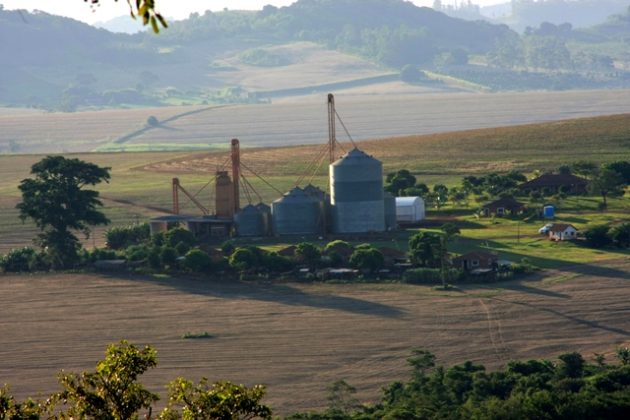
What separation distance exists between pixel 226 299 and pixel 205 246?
50.0 ft

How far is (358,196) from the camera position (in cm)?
8138

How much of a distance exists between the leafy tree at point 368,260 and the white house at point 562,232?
1105 centimetres

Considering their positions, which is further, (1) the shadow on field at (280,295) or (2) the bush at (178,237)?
(2) the bush at (178,237)

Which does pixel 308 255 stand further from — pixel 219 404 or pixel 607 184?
pixel 219 404

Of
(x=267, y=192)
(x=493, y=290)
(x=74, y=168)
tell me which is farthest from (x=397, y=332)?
(x=267, y=192)

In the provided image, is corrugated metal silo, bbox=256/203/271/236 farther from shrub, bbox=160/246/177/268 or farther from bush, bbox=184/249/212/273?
bush, bbox=184/249/212/273

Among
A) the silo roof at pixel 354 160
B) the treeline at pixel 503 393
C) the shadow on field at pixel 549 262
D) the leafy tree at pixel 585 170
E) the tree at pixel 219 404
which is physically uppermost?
the silo roof at pixel 354 160

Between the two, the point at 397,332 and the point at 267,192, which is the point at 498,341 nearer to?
the point at 397,332

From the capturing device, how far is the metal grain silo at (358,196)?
81562mm

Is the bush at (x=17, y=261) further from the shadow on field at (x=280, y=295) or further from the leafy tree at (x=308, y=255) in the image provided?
the leafy tree at (x=308, y=255)

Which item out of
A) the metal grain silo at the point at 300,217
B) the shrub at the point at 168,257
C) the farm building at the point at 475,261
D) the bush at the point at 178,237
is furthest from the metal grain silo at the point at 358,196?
the farm building at the point at 475,261

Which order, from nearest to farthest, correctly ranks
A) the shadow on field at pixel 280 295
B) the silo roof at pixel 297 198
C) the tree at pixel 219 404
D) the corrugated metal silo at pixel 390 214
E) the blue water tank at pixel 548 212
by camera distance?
1. the tree at pixel 219 404
2. the shadow on field at pixel 280 295
3. the silo roof at pixel 297 198
4. the corrugated metal silo at pixel 390 214
5. the blue water tank at pixel 548 212

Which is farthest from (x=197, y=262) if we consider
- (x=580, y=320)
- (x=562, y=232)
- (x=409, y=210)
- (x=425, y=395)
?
(x=425, y=395)

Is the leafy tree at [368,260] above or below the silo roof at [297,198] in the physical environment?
below
